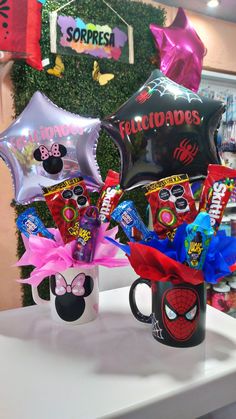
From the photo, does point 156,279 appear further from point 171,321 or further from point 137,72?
point 137,72

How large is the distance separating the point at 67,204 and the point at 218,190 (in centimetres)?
31

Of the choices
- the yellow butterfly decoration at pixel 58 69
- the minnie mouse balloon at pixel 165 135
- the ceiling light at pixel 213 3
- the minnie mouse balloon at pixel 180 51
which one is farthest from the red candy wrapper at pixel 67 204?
the ceiling light at pixel 213 3

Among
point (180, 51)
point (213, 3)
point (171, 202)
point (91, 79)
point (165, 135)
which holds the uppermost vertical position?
point (213, 3)

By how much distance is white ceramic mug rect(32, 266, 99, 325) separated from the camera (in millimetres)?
A: 715

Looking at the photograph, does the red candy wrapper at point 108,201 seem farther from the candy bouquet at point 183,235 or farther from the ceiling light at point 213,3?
the ceiling light at point 213,3

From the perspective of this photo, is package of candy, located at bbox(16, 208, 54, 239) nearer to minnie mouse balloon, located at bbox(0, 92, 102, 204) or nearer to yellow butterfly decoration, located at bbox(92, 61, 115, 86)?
minnie mouse balloon, located at bbox(0, 92, 102, 204)

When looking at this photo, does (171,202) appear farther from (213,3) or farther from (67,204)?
(213,3)

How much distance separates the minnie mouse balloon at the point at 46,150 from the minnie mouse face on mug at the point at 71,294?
0.85 ft

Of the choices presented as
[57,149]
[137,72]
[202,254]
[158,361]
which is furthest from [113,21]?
[158,361]

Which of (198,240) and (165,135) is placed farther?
(165,135)

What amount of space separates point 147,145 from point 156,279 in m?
0.28

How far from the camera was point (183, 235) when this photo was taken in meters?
0.61

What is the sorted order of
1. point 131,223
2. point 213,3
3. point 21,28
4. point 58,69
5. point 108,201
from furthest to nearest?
point 213,3 < point 58,69 < point 21,28 < point 108,201 < point 131,223

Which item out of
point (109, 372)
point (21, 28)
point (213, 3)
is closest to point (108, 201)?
point (109, 372)
